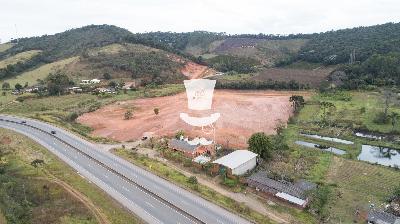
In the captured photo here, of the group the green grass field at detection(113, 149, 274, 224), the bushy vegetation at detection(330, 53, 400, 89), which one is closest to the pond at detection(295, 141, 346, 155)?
the green grass field at detection(113, 149, 274, 224)

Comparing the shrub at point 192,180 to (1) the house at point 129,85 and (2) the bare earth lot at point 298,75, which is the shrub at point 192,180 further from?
(2) the bare earth lot at point 298,75

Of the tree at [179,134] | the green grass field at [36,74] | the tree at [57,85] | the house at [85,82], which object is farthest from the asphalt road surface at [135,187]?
the green grass field at [36,74]

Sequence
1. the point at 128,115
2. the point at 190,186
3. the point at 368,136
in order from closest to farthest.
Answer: the point at 190,186, the point at 368,136, the point at 128,115

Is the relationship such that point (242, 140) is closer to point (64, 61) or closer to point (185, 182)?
point (185, 182)

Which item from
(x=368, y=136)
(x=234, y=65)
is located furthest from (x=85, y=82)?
(x=368, y=136)

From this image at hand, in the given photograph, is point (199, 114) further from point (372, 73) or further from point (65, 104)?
point (372, 73)

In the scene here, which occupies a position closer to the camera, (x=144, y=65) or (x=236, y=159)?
(x=236, y=159)
